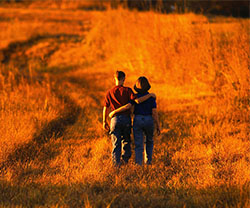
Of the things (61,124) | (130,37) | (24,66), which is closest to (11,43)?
(24,66)

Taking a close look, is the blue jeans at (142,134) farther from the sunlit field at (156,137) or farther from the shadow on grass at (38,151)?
the shadow on grass at (38,151)

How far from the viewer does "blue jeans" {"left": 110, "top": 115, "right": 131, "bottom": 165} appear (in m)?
5.01

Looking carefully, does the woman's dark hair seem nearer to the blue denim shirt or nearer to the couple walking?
the couple walking

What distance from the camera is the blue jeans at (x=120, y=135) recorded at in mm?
5008

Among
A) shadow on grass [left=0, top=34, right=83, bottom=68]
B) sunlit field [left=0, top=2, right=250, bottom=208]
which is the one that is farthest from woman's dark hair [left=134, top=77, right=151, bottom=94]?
shadow on grass [left=0, top=34, right=83, bottom=68]

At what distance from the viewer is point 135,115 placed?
16.6 ft

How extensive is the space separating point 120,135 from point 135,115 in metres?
0.36

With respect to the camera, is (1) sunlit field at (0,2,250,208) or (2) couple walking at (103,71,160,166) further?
(2) couple walking at (103,71,160,166)

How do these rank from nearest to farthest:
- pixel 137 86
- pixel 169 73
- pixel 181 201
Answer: pixel 181 201, pixel 137 86, pixel 169 73

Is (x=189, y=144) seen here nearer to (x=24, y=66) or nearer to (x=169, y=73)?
(x=169, y=73)

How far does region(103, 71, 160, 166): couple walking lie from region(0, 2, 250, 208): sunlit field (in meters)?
0.25

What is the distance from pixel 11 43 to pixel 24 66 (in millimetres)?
4075

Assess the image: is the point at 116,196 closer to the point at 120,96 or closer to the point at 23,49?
the point at 120,96

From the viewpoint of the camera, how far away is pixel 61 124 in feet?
24.0
